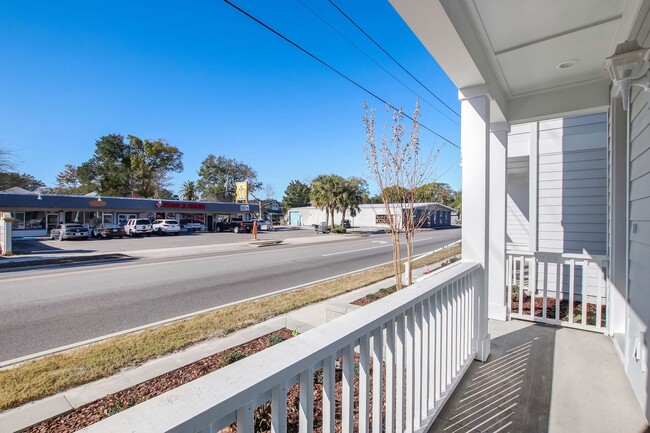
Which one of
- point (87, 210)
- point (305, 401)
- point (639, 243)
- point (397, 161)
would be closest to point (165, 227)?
point (87, 210)

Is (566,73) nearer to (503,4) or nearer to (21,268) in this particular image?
(503,4)

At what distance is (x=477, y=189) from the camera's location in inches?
119

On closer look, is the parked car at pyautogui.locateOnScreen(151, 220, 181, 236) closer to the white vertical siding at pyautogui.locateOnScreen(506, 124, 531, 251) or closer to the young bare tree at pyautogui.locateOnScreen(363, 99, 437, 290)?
the young bare tree at pyautogui.locateOnScreen(363, 99, 437, 290)

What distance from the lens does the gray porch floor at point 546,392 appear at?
2154 millimetres

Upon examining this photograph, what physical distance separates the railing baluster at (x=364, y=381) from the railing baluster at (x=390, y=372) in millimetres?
198

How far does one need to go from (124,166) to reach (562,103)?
1983 inches

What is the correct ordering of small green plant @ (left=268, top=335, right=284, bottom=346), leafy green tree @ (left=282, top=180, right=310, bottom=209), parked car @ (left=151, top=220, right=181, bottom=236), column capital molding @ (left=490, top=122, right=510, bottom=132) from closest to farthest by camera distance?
small green plant @ (left=268, top=335, right=284, bottom=346) → column capital molding @ (left=490, top=122, right=510, bottom=132) → parked car @ (left=151, top=220, right=181, bottom=236) → leafy green tree @ (left=282, top=180, right=310, bottom=209)

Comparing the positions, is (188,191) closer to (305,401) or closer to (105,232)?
(105,232)

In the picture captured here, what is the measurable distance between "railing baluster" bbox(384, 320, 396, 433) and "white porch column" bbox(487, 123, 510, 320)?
2989mm

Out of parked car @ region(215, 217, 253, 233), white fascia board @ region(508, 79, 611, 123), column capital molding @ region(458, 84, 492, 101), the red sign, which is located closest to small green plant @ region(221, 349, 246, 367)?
column capital molding @ region(458, 84, 492, 101)

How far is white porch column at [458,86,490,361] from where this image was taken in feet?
9.87

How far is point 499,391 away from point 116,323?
5.17 metres

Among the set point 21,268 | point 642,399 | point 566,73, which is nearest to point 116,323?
point 642,399

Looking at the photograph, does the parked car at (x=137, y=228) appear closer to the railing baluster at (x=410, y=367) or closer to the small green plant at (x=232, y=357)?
the small green plant at (x=232, y=357)
